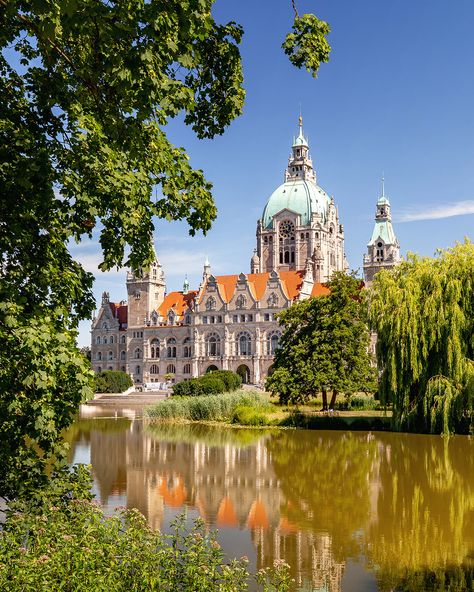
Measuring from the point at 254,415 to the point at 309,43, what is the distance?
31.0 m

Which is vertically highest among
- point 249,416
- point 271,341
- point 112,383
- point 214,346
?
point 271,341

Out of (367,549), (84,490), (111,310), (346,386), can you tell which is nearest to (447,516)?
(367,549)

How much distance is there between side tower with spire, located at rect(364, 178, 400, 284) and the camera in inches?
3846

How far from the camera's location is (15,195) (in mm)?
8016

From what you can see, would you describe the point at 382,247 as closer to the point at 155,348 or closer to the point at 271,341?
the point at 271,341

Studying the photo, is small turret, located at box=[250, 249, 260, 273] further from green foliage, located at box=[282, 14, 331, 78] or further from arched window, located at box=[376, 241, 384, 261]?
green foliage, located at box=[282, 14, 331, 78]

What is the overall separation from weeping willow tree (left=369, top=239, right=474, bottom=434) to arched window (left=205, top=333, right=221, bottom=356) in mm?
61141

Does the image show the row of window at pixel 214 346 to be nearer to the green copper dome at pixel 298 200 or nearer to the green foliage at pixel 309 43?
the green copper dome at pixel 298 200

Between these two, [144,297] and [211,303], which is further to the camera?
[144,297]

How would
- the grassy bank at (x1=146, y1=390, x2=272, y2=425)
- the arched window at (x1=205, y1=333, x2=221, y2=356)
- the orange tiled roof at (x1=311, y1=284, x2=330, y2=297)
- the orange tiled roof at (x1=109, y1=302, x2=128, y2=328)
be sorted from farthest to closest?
the orange tiled roof at (x1=109, y1=302, x2=128, y2=328) → the arched window at (x1=205, y1=333, x2=221, y2=356) → the orange tiled roof at (x1=311, y1=284, x2=330, y2=297) → the grassy bank at (x1=146, y1=390, x2=272, y2=425)

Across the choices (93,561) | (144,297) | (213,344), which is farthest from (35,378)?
(144,297)

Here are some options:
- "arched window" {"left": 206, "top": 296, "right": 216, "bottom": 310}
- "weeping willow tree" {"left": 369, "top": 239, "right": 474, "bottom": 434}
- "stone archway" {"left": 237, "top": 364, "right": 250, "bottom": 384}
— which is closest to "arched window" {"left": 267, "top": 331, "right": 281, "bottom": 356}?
"stone archway" {"left": 237, "top": 364, "right": 250, "bottom": 384}

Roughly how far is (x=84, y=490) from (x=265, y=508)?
7955 millimetres

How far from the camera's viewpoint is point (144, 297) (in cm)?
10075
